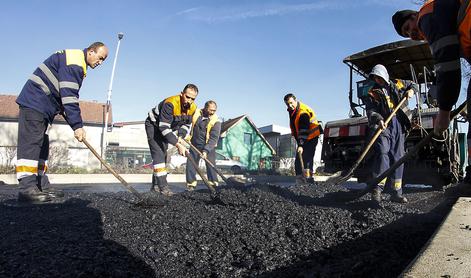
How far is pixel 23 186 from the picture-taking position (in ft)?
11.4

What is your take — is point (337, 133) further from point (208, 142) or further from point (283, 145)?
point (283, 145)

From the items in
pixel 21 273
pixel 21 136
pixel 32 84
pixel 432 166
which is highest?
pixel 32 84

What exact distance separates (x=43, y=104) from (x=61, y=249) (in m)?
2.25

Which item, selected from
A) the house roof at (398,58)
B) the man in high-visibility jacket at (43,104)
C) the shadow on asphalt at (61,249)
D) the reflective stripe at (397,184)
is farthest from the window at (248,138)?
the shadow on asphalt at (61,249)

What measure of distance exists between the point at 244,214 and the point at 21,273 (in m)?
1.69

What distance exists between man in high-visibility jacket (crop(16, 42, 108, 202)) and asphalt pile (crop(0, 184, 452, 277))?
36 cm

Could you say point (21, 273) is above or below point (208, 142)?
below

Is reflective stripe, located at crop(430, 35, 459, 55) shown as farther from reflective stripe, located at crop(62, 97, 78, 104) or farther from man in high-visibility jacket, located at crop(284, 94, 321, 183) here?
man in high-visibility jacket, located at crop(284, 94, 321, 183)

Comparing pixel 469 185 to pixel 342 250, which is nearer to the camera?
pixel 342 250

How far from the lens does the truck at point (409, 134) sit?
207 inches

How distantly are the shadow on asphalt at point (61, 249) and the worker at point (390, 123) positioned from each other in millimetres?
3103

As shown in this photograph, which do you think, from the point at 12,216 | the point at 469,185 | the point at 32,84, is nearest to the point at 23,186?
the point at 12,216

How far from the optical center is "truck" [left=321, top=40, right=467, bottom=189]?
5254 mm

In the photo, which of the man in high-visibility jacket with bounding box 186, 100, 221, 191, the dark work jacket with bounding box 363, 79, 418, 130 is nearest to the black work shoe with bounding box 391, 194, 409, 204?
the dark work jacket with bounding box 363, 79, 418, 130
